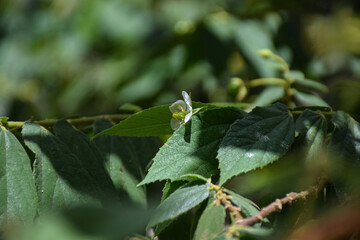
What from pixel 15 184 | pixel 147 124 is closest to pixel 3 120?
pixel 15 184

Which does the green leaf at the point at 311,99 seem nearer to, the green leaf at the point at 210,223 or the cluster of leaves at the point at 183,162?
the cluster of leaves at the point at 183,162

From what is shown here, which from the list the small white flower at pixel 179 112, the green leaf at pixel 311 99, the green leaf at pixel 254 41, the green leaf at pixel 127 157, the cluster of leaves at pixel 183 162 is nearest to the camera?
the cluster of leaves at pixel 183 162

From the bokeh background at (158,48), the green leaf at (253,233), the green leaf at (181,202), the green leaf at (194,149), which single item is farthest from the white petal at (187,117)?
the bokeh background at (158,48)

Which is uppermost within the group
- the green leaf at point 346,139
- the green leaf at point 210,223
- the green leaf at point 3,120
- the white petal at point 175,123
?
the green leaf at point 3,120

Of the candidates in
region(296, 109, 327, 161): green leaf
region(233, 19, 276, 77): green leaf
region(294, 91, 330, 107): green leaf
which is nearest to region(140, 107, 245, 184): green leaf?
region(296, 109, 327, 161): green leaf

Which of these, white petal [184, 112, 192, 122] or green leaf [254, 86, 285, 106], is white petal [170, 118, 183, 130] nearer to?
white petal [184, 112, 192, 122]

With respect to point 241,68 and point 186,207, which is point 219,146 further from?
point 241,68

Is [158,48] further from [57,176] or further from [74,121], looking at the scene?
[57,176]

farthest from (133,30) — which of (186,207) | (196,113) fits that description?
(186,207)
